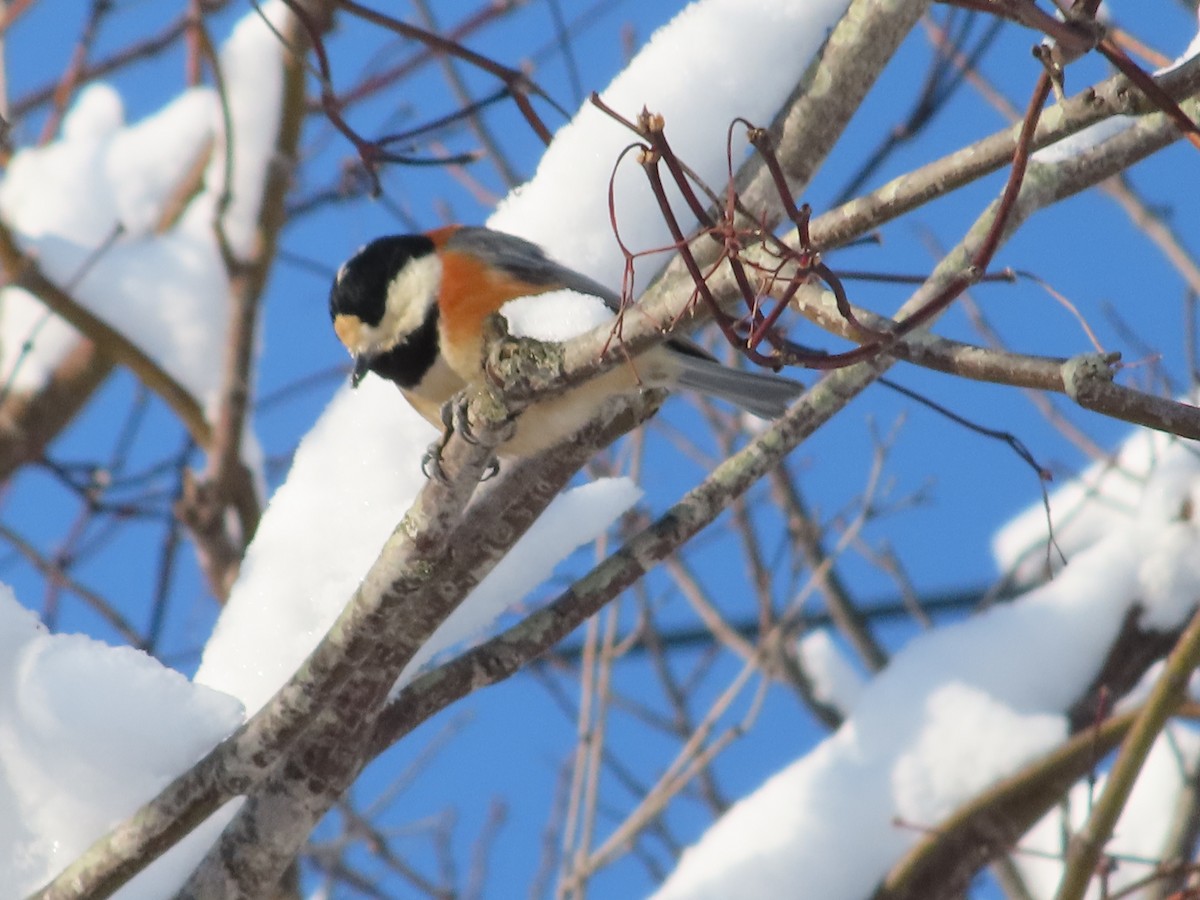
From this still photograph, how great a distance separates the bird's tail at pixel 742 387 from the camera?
6.88 feet

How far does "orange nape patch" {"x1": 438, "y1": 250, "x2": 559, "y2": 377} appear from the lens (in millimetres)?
2053

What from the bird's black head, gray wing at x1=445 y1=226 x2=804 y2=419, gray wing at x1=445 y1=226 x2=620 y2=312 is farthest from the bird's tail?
the bird's black head

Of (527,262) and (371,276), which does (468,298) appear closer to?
(527,262)

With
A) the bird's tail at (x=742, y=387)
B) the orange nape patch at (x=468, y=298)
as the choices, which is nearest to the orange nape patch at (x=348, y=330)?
the orange nape patch at (x=468, y=298)

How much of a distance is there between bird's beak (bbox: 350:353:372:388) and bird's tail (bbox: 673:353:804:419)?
599mm

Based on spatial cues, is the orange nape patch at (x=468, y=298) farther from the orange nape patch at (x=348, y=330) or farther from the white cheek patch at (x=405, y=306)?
the orange nape patch at (x=348, y=330)

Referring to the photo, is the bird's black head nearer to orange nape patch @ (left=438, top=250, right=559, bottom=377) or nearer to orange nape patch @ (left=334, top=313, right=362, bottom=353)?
orange nape patch @ (left=334, top=313, right=362, bottom=353)

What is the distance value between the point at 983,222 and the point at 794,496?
2409 mm

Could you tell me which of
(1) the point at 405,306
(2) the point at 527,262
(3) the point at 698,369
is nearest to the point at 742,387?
(3) the point at 698,369

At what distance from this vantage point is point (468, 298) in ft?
7.21

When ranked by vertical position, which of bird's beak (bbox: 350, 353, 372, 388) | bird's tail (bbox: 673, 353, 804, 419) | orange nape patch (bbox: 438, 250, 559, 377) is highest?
bird's beak (bbox: 350, 353, 372, 388)

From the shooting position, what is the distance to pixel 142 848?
4.91ft

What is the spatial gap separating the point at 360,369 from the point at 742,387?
703 millimetres

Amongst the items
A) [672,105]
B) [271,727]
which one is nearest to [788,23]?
[672,105]
